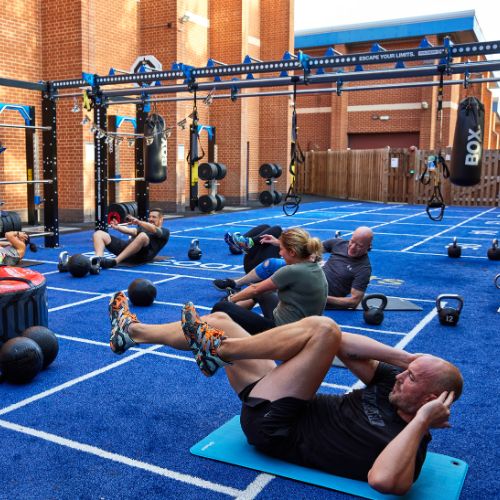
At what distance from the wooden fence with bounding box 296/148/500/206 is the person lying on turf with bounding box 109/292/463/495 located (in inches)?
744

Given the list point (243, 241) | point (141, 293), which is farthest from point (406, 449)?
point (141, 293)

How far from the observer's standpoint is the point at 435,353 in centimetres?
533

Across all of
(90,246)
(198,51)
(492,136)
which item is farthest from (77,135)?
(492,136)

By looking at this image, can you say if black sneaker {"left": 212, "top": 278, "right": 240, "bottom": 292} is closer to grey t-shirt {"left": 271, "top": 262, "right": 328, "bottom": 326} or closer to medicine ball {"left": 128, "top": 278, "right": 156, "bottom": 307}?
medicine ball {"left": 128, "top": 278, "right": 156, "bottom": 307}

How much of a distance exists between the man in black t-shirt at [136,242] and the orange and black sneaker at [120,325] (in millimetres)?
5345

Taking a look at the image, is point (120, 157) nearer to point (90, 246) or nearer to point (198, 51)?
point (198, 51)

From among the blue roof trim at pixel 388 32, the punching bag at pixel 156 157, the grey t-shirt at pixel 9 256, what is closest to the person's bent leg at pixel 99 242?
the grey t-shirt at pixel 9 256

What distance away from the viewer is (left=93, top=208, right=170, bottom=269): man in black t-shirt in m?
9.30

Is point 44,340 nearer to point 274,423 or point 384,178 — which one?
point 274,423

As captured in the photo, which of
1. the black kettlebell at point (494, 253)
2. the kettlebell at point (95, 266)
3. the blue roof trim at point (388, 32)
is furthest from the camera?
the blue roof trim at point (388, 32)

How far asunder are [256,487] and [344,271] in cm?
386

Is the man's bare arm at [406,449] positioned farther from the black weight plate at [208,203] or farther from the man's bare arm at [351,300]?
the black weight plate at [208,203]

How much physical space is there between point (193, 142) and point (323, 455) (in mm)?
6480

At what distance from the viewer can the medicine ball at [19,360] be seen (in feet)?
14.4
